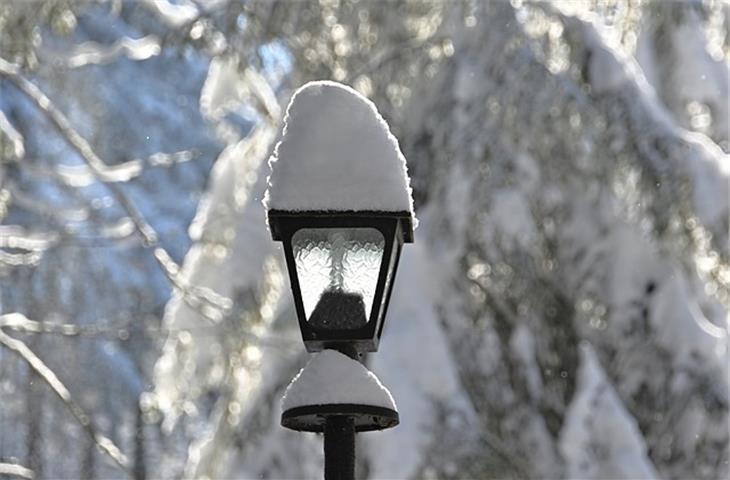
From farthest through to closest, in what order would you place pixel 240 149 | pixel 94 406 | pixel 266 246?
1. pixel 94 406
2. pixel 240 149
3. pixel 266 246

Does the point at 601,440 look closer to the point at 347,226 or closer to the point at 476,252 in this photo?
the point at 476,252

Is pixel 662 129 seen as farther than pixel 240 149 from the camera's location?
No

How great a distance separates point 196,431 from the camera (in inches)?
682

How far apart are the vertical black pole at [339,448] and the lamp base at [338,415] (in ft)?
0.07

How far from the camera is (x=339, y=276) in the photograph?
3.25 m

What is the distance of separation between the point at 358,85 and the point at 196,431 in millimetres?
10267

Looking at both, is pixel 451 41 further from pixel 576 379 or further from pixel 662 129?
pixel 576 379

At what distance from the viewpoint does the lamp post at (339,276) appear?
127 inches

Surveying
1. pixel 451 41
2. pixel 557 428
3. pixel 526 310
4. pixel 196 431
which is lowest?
pixel 557 428

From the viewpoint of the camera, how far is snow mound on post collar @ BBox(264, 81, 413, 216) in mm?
3283

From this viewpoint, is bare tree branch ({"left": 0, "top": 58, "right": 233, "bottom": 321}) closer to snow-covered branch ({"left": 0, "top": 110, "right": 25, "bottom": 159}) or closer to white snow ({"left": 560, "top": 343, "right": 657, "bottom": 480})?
snow-covered branch ({"left": 0, "top": 110, "right": 25, "bottom": 159})

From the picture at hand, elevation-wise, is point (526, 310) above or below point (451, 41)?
below

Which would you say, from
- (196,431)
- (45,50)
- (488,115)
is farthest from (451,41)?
(196,431)

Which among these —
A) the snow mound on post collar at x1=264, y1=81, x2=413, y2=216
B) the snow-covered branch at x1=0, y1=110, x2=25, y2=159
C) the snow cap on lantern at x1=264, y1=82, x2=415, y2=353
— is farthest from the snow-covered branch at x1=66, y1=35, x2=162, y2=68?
the snow cap on lantern at x1=264, y1=82, x2=415, y2=353
